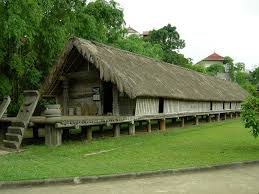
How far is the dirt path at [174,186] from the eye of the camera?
7418 mm

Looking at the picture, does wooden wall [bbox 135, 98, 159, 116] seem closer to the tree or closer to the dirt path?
the dirt path

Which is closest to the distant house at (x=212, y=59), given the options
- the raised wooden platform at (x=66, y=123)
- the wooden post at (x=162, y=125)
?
the wooden post at (x=162, y=125)

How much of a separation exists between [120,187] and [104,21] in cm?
2400

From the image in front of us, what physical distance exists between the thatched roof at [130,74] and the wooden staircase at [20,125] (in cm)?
374

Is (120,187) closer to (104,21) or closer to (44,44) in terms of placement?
(44,44)

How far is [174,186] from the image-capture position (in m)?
7.78

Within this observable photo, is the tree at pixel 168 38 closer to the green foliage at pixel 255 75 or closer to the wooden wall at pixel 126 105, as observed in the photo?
the green foliage at pixel 255 75

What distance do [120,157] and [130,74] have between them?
7.76 m

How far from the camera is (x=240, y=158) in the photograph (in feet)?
35.1

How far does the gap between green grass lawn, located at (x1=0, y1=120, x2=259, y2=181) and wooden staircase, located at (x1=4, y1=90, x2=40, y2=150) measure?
0.48m

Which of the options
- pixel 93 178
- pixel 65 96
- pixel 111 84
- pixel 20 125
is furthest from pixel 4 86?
pixel 93 178

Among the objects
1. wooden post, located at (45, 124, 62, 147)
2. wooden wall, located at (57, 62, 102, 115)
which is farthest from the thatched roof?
wooden post, located at (45, 124, 62, 147)

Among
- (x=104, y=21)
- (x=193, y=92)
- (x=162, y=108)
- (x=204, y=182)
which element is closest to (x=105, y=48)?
(x=162, y=108)

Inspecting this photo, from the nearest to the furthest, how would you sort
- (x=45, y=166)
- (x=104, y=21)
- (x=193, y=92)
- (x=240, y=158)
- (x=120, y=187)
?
(x=120, y=187) < (x=45, y=166) < (x=240, y=158) < (x=193, y=92) < (x=104, y=21)
